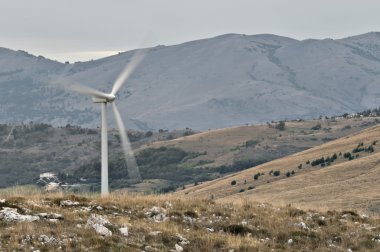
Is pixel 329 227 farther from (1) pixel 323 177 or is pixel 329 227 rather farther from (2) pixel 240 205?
(1) pixel 323 177

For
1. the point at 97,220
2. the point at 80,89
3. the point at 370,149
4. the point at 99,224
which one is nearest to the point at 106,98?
Answer: the point at 80,89

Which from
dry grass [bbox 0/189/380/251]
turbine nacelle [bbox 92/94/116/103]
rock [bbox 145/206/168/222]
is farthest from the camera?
turbine nacelle [bbox 92/94/116/103]

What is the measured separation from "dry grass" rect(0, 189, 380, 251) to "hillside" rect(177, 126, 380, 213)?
23.3 feet

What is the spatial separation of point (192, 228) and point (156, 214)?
262 centimetres

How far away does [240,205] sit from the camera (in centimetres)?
3388

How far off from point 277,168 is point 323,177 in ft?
158

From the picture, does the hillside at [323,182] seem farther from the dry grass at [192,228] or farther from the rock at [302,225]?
the rock at [302,225]

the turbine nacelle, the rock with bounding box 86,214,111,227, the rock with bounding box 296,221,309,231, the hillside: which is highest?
the turbine nacelle

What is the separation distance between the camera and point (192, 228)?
90.9 ft

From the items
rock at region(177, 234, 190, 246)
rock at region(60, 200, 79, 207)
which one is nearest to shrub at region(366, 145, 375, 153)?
rock at region(60, 200, 79, 207)

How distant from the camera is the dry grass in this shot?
23750mm

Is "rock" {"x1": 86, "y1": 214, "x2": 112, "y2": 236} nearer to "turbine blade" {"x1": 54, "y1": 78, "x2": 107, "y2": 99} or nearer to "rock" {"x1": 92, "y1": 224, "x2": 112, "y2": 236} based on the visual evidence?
"rock" {"x1": 92, "y1": 224, "x2": 112, "y2": 236}

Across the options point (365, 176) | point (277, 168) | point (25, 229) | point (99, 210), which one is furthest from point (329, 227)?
point (277, 168)

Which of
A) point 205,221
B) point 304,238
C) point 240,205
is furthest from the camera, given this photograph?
point 240,205
